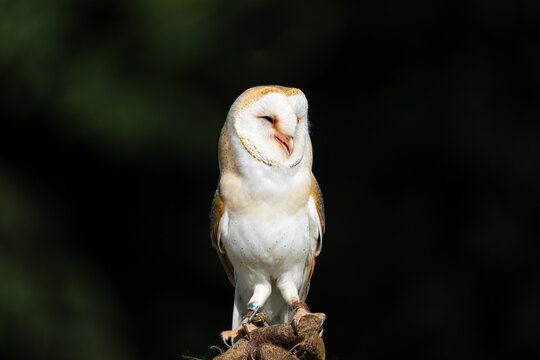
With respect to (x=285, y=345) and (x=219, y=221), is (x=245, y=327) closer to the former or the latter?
(x=285, y=345)

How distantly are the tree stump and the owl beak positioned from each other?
45 centimetres

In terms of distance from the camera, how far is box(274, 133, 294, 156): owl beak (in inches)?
74.0

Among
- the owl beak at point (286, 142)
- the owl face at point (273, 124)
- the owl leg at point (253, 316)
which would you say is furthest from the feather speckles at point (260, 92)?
the owl leg at point (253, 316)

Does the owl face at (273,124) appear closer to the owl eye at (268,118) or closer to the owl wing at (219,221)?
the owl eye at (268,118)

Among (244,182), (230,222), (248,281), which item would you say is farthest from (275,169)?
(248,281)

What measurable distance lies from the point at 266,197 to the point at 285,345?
0.41 metres

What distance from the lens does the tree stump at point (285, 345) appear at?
166 centimetres

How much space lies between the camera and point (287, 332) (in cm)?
168

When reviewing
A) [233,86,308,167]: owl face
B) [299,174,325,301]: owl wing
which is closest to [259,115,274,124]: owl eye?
[233,86,308,167]: owl face

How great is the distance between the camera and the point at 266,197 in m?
1.92

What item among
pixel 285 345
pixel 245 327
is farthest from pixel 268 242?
pixel 285 345

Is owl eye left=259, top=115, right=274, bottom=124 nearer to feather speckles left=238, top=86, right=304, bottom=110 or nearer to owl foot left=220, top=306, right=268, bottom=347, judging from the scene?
feather speckles left=238, top=86, right=304, bottom=110

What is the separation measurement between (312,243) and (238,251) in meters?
0.25

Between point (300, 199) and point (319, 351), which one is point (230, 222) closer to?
point (300, 199)
